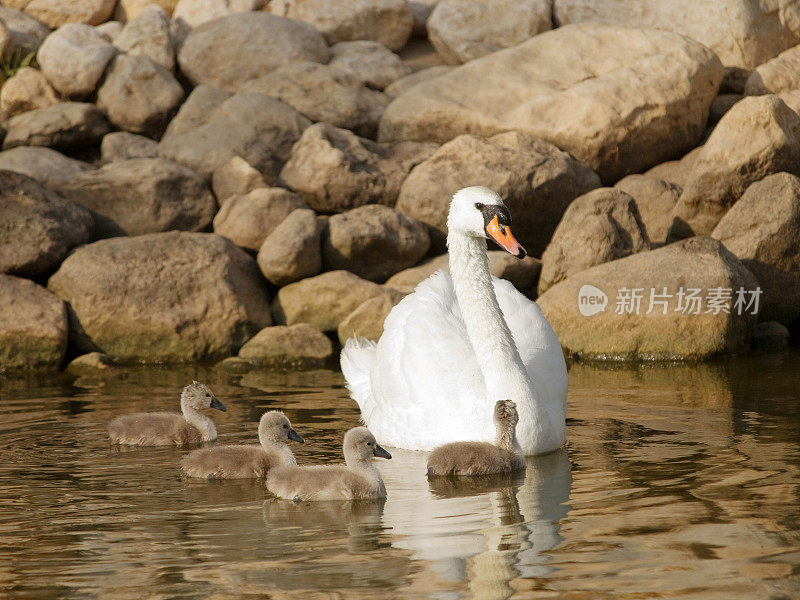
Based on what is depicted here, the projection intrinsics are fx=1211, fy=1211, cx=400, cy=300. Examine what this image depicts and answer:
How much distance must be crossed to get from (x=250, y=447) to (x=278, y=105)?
1013cm

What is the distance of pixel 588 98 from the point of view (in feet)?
53.7

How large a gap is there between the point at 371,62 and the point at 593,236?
6.66 meters

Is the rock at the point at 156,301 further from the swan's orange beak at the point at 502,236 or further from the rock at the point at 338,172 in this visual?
the swan's orange beak at the point at 502,236

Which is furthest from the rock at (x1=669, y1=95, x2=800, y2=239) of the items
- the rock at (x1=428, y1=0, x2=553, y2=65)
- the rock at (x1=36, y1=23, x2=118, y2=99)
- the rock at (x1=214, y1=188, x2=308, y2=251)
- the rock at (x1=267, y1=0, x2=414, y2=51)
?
the rock at (x1=36, y1=23, x2=118, y2=99)

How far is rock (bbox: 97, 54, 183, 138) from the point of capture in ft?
58.3

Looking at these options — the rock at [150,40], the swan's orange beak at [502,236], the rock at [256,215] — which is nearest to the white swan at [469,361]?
the swan's orange beak at [502,236]

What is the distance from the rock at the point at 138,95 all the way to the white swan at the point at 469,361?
9.75 m

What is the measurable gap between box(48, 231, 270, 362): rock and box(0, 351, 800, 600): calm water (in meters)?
3.75

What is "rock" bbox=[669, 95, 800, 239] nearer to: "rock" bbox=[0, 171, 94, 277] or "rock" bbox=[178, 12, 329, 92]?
"rock" bbox=[178, 12, 329, 92]

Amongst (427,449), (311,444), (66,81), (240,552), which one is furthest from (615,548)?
(66,81)

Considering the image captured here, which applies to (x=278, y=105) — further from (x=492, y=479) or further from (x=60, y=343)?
(x=492, y=479)

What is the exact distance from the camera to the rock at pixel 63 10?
20.5m

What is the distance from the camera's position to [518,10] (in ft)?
64.4

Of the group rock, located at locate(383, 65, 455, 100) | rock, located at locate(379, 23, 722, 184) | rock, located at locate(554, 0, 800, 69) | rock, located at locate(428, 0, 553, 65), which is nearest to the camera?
rock, located at locate(379, 23, 722, 184)
